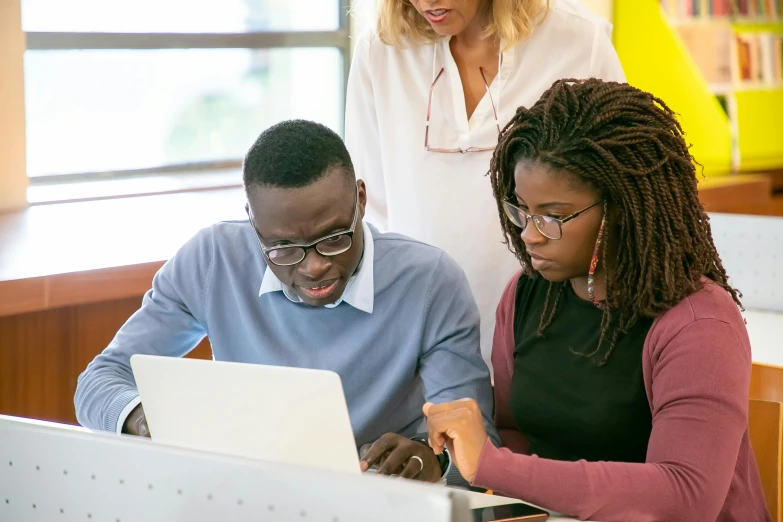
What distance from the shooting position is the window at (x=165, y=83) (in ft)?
11.0

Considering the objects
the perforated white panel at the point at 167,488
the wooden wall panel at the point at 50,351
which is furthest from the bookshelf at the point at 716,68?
the perforated white panel at the point at 167,488

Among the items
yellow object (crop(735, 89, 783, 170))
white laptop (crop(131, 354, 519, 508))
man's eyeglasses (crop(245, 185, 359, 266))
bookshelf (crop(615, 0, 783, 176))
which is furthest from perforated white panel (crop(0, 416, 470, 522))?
yellow object (crop(735, 89, 783, 170))

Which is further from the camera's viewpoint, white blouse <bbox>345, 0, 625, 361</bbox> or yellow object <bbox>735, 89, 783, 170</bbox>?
yellow object <bbox>735, 89, 783, 170</bbox>

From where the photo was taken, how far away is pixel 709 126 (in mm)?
4512

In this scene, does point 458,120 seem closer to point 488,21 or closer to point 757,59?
point 488,21

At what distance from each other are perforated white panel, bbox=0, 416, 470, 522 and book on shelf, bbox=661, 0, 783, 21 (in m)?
3.88

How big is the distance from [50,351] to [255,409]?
173 centimetres

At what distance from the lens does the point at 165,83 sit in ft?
11.8

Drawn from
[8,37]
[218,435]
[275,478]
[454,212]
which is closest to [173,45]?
[8,37]

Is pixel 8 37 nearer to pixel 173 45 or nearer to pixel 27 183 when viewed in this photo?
pixel 27 183

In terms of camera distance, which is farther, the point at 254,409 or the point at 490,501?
the point at 490,501

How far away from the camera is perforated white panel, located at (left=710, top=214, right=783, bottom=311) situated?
2.87m

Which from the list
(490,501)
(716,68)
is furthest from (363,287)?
(716,68)

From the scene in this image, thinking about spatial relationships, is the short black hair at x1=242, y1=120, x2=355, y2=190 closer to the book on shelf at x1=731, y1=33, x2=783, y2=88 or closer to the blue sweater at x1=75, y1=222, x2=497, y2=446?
the blue sweater at x1=75, y1=222, x2=497, y2=446
